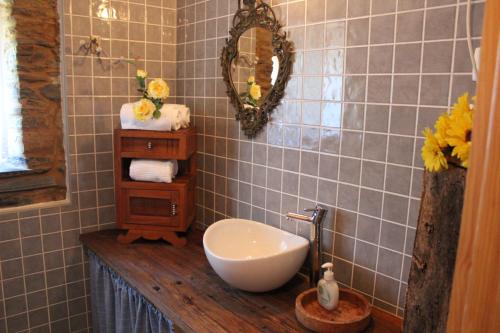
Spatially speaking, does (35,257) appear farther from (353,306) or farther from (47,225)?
(353,306)

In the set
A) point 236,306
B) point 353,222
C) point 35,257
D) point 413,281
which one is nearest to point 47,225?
point 35,257

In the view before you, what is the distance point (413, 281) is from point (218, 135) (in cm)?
126

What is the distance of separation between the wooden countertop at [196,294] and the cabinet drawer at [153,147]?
1.48 feet

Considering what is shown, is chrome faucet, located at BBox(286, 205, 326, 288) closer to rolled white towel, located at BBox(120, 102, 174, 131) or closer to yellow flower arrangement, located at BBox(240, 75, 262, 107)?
yellow flower arrangement, located at BBox(240, 75, 262, 107)

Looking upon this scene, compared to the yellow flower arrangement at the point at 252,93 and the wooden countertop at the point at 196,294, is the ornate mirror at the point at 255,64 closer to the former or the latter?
the yellow flower arrangement at the point at 252,93

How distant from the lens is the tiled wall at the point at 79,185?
1952mm

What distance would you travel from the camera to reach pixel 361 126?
54.7 inches

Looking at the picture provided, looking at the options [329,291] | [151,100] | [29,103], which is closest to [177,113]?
[151,100]

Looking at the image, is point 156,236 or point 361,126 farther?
point 156,236

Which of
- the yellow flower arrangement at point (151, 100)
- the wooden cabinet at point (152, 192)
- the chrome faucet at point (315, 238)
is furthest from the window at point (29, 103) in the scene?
the chrome faucet at point (315, 238)

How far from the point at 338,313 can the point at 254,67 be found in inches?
41.2

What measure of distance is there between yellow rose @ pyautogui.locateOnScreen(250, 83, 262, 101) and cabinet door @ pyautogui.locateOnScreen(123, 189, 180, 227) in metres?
0.58

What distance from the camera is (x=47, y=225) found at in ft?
6.60

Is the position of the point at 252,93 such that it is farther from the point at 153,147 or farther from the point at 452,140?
the point at 452,140
